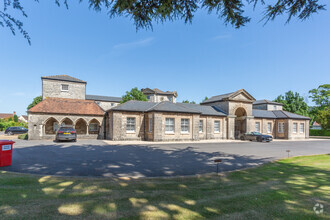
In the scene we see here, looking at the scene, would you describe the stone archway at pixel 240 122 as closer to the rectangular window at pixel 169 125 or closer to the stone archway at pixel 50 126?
the rectangular window at pixel 169 125

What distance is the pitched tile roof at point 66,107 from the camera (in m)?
23.5

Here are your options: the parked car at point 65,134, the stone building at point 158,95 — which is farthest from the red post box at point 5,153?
the stone building at point 158,95

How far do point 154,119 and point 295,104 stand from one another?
172ft

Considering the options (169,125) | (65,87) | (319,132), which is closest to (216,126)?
(169,125)

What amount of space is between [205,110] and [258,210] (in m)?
25.5

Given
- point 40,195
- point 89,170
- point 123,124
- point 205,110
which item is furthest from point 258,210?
point 205,110

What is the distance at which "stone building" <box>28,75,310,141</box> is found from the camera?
22.8 meters

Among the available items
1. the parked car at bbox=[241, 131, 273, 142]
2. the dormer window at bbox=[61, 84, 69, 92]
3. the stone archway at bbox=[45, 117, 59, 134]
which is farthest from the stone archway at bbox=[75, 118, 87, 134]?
the parked car at bbox=[241, 131, 273, 142]

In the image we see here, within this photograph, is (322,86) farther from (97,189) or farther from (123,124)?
(97,189)

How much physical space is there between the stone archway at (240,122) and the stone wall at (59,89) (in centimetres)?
3128

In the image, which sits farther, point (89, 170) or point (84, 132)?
point (84, 132)

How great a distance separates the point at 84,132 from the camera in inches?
1075

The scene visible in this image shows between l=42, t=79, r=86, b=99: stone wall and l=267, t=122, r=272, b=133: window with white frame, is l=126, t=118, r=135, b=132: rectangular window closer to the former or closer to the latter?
l=42, t=79, r=86, b=99: stone wall

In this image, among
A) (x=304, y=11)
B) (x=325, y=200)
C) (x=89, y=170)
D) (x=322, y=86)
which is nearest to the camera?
(x=325, y=200)
